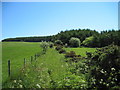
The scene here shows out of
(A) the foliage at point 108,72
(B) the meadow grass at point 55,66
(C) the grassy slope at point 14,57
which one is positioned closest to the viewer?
(A) the foliage at point 108,72

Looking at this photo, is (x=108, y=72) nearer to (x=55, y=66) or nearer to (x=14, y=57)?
(x=55, y=66)

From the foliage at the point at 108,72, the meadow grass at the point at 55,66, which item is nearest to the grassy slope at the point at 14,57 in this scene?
the meadow grass at the point at 55,66

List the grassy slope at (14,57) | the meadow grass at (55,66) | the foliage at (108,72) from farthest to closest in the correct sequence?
the grassy slope at (14,57) < the meadow grass at (55,66) < the foliage at (108,72)

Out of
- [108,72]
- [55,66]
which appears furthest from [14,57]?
[108,72]

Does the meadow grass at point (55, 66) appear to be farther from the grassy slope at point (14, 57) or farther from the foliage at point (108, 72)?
the grassy slope at point (14, 57)

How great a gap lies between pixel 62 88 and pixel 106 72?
2.31 m

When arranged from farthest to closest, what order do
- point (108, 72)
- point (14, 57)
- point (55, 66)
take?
1. point (14, 57)
2. point (55, 66)
3. point (108, 72)

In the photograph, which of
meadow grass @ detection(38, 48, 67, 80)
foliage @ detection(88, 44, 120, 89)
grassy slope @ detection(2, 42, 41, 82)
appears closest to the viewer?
foliage @ detection(88, 44, 120, 89)

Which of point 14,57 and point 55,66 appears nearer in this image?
point 55,66

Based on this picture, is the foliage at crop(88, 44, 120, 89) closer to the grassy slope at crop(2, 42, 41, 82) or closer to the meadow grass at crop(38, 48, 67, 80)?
the meadow grass at crop(38, 48, 67, 80)

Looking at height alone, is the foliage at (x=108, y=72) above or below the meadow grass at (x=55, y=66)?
above

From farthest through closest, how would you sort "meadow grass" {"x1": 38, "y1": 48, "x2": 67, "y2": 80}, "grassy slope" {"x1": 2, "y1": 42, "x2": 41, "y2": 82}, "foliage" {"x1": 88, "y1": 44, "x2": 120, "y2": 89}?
"grassy slope" {"x1": 2, "y1": 42, "x2": 41, "y2": 82}, "meadow grass" {"x1": 38, "y1": 48, "x2": 67, "y2": 80}, "foliage" {"x1": 88, "y1": 44, "x2": 120, "y2": 89}

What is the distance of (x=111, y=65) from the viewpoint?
7.37 metres

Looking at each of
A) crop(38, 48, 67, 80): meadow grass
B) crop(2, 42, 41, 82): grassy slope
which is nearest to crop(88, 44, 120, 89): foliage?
crop(38, 48, 67, 80): meadow grass
